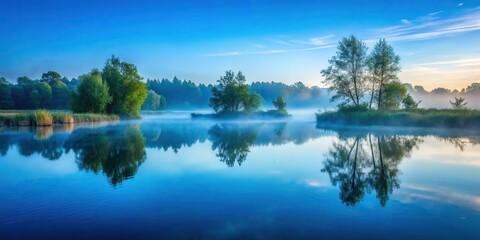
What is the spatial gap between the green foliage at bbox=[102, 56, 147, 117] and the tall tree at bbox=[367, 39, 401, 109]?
4161 centimetres

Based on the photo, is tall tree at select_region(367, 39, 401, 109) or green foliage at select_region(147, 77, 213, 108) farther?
green foliage at select_region(147, 77, 213, 108)

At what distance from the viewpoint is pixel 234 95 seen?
6625cm

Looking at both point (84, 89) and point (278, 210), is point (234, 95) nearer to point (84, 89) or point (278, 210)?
point (84, 89)

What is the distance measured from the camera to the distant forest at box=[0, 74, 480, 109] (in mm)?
88500

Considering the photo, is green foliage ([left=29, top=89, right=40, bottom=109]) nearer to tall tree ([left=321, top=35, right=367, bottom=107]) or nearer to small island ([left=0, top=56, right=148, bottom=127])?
small island ([left=0, top=56, right=148, bottom=127])

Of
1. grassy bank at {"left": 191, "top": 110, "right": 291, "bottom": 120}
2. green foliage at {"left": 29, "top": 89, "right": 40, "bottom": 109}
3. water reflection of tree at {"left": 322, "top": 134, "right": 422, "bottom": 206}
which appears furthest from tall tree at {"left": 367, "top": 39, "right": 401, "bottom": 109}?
green foliage at {"left": 29, "top": 89, "right": 40, "bottom": 109}

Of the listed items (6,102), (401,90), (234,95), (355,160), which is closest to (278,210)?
(355,160)

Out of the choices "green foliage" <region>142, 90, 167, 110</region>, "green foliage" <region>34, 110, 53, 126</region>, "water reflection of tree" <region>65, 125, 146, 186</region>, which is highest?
"green foliage" <region>142, 90, 167, 110</region>

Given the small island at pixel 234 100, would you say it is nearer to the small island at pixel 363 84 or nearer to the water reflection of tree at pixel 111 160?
the small island at pixel 363 84

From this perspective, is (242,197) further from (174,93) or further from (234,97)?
(174,93)

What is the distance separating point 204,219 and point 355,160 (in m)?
8.96

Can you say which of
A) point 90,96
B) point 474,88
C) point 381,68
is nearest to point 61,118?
point 90,96

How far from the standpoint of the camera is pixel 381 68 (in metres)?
41.0

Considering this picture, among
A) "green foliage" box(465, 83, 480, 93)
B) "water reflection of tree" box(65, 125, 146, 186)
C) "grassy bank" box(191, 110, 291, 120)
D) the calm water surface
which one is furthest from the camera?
"green foliage" box(465, 83, 480, 93)
